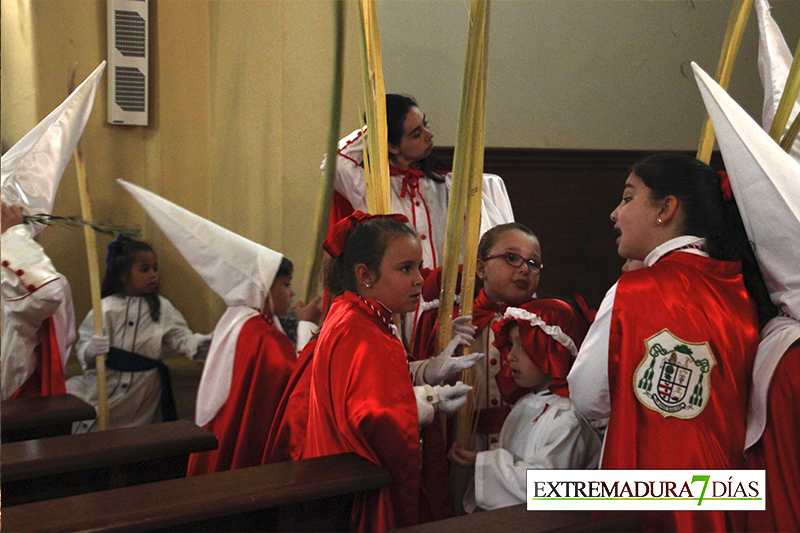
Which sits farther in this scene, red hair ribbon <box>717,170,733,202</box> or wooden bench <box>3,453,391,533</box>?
red hair ribbon <box>717,170,733,202</box>

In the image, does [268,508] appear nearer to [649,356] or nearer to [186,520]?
[186,520]

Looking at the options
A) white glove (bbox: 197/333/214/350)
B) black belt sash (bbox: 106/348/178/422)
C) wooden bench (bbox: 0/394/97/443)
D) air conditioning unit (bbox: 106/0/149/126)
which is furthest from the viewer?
black belt sash (bbox: 106/348/178/422)

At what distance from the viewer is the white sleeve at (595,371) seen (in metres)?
1.25

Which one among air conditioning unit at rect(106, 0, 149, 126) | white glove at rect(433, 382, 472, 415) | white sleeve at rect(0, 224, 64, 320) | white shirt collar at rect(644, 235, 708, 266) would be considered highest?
air conditioning unit at rect(106, 0, 149, 126)

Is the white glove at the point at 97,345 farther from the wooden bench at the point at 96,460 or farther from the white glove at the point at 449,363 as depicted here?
the white glove at the point at 449,363

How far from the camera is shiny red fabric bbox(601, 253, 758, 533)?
47.5 inches

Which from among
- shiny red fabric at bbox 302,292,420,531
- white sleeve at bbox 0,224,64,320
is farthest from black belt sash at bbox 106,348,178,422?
shiny red fabric at bbox 302,292,420,531

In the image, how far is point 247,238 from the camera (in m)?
2.00

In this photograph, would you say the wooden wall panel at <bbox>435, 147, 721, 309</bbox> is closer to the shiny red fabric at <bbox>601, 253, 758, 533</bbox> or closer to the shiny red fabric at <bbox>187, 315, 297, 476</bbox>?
the shiny red fabric at <bbox>187, 315, 297, 476</bbox>

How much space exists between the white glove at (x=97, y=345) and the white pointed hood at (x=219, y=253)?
1.27ft

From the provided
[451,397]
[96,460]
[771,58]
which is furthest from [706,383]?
[96,460]

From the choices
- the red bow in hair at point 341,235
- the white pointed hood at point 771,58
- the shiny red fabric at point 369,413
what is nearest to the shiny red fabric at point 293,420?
the shiny red fabric at point 369,413

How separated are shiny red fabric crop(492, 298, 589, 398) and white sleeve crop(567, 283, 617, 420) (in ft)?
0.67

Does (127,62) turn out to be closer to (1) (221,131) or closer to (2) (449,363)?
(1) (221,131)
